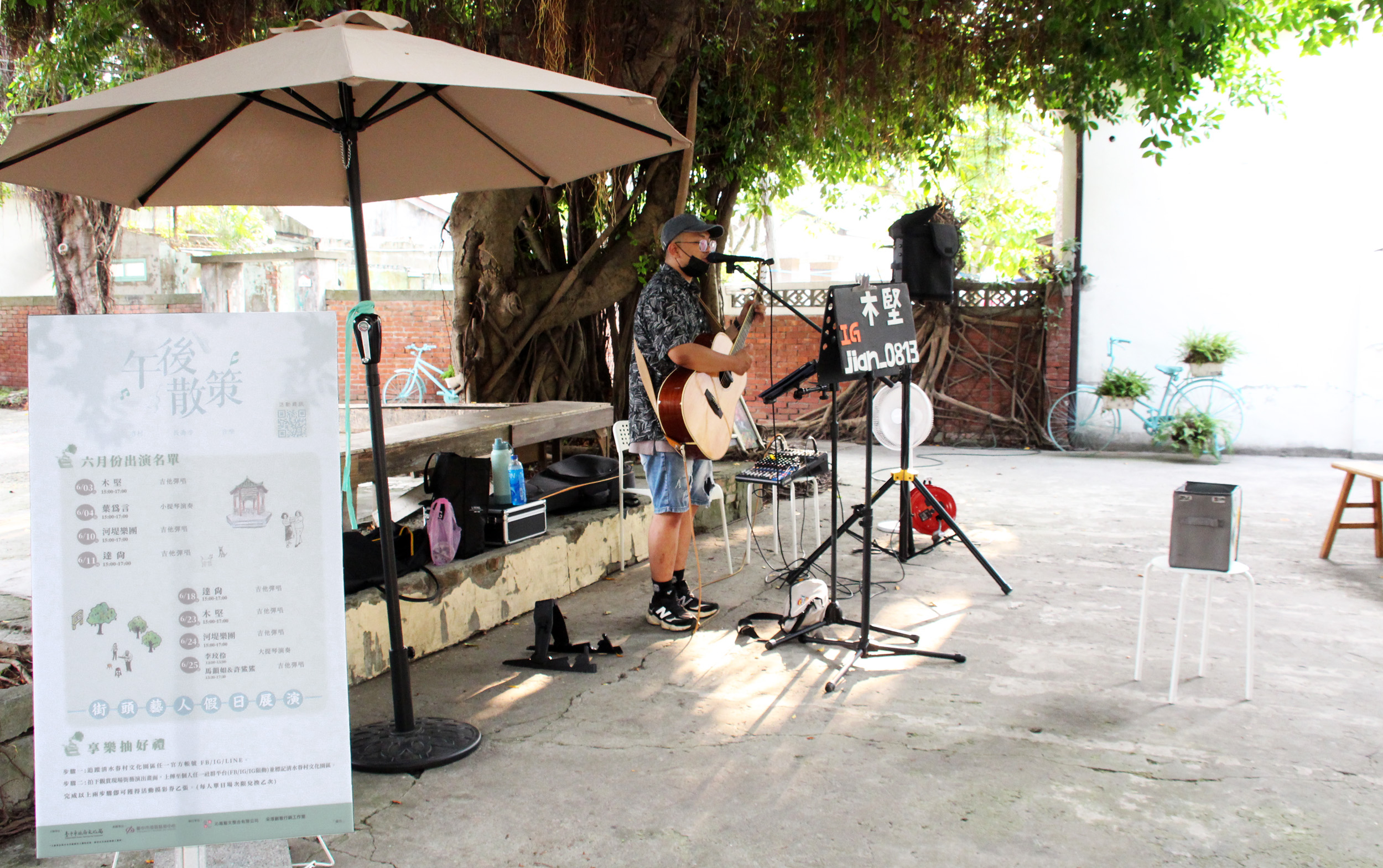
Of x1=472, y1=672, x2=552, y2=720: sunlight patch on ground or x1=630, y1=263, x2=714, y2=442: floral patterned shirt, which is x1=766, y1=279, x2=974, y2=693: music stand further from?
x1=472, y1=672, x2=552, y2=720: sunlight patch on ground

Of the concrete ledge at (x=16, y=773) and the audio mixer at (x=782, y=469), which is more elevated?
the audio mixer at (x=782, y=469)

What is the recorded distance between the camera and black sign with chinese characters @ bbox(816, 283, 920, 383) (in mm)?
3691

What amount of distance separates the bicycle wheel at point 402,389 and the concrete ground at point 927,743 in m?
10.1

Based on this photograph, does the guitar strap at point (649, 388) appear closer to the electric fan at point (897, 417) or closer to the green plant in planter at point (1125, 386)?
the electric fan at point (897, 417)

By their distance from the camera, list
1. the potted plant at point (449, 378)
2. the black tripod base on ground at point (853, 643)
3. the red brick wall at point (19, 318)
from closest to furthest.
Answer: the black tripod base on ground at point (853, 643)
the potted plant at point (449, 378)
the red brick wall at point (19, 318)

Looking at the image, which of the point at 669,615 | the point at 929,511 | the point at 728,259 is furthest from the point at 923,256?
the point at 669,615

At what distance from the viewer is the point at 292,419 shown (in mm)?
2027

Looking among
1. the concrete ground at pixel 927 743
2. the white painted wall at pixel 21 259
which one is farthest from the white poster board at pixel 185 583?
the white painted wall at pixel 21 259

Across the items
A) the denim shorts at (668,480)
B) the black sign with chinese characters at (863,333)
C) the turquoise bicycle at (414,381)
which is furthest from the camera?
the turquoise bicycle at (414,381)

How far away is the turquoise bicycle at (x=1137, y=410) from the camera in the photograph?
9.77 m

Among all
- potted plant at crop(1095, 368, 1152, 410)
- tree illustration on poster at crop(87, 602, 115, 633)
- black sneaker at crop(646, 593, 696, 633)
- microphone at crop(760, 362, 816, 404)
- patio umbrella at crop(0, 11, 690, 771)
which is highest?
patio umbrella at crop(0, 11, 690, 771)

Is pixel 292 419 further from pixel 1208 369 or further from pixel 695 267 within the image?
A: pixel 1208 369

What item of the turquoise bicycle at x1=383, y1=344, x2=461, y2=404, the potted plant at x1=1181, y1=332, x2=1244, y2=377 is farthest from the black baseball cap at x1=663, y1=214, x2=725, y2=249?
the turquoise bicycle at x1=383, y1=344, x2=461, y2=404

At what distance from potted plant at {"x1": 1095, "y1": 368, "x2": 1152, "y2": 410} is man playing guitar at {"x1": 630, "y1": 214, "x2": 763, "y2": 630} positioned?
272 inches
